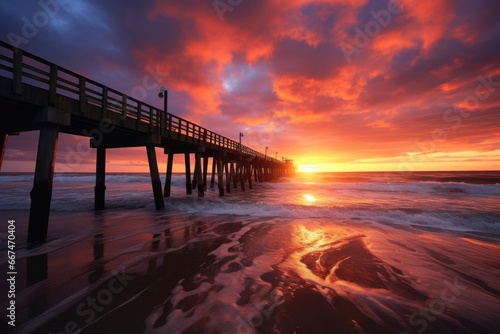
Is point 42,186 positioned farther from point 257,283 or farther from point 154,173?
point 257,283

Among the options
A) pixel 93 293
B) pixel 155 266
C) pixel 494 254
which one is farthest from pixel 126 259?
pixel 494 254

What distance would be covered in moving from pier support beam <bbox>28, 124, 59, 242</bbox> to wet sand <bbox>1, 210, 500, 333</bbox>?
1.76 feet

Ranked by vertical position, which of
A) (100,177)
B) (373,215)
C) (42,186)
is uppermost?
(100,177)

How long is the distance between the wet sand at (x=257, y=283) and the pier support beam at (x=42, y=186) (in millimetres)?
538

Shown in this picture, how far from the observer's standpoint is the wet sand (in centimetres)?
269

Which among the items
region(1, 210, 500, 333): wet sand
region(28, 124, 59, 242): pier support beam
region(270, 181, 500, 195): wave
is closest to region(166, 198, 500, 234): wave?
region(1, 210, 500, 333): wet sand

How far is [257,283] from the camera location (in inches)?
145

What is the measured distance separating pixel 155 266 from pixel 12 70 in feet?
20.0

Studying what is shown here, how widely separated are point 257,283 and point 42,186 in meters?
6.61

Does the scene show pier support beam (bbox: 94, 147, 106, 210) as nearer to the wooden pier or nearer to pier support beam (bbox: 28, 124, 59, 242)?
the wooden pier

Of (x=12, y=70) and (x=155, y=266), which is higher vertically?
(x=12, y=70)

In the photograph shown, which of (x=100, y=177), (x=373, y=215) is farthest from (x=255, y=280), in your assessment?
(x=100, y=177)

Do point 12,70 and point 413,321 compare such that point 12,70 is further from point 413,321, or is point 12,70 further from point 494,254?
point 494,254

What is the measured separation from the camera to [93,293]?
338 cm
